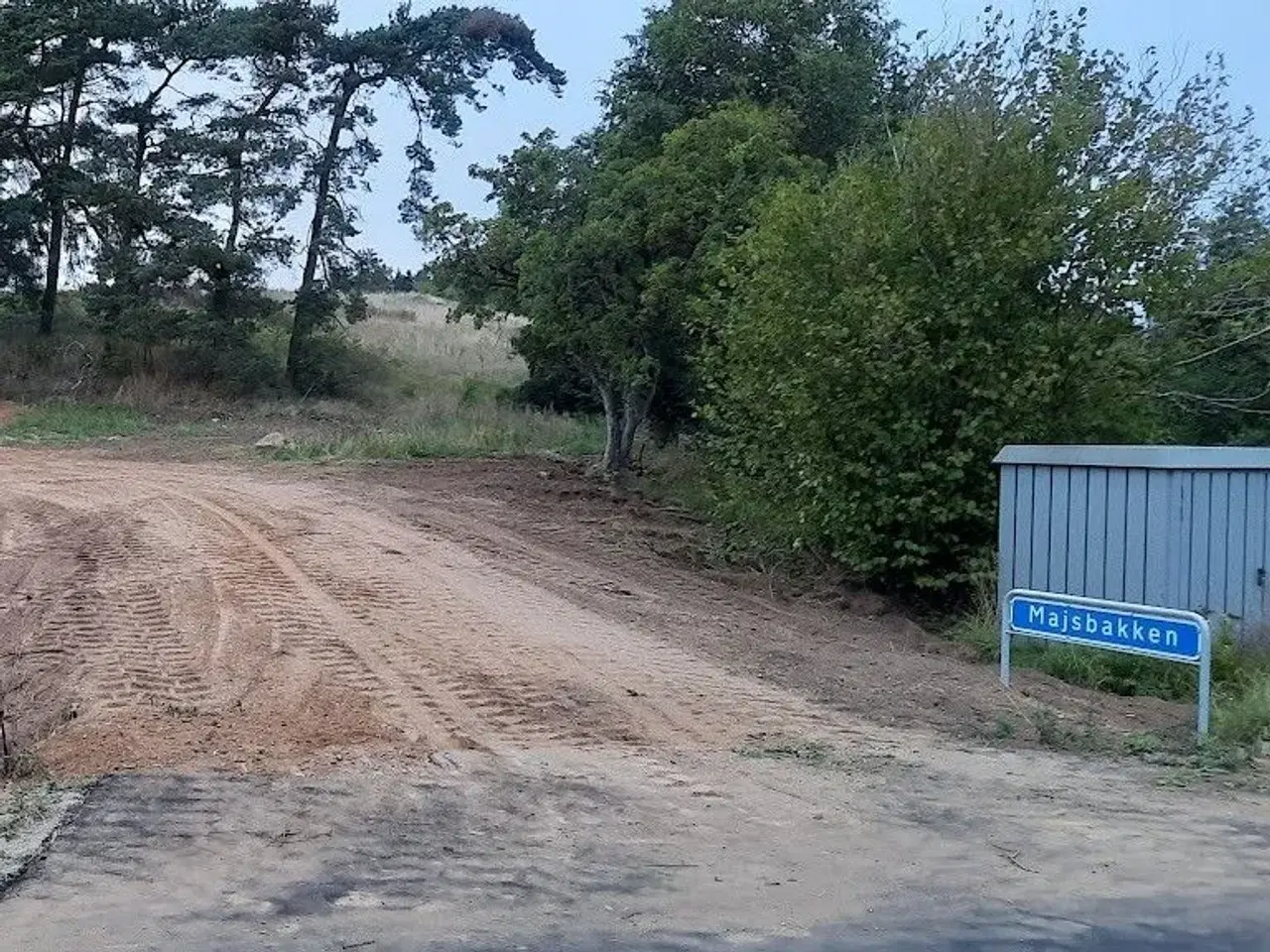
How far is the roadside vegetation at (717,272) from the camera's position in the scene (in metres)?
15.5

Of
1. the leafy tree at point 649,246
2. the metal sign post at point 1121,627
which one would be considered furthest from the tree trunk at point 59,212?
the metal sign post at point 1121,627

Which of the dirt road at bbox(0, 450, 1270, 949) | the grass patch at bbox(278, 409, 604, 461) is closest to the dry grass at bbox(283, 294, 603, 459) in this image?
the grass patch at bbox(278, 409, 604, 461)

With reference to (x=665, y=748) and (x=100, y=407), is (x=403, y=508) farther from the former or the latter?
(x=100, y=407)

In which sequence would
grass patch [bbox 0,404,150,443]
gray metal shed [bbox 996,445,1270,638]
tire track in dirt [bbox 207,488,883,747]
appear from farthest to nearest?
grass patch [bbox 0,404,150,443], gray metal shed [bbox 996,445,1270,638], tire track in dirt [bbox 207,488,883,747]

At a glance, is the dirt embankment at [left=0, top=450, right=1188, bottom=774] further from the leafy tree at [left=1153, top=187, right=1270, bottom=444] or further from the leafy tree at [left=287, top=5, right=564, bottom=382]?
the leafy tree at [left=287, top=5, right=564, bottom=382]

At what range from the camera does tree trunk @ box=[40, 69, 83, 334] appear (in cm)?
3500

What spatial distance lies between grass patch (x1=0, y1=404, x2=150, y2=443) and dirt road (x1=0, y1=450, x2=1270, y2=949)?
45.4ft

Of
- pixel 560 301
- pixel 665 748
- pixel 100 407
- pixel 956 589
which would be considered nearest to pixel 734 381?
pixel 956 589

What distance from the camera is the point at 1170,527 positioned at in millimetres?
13133

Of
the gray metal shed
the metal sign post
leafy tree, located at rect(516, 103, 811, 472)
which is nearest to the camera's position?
the metal sign post

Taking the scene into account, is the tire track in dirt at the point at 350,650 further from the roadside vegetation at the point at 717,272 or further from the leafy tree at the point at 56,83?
A: the leafy tree at the point at 56,83

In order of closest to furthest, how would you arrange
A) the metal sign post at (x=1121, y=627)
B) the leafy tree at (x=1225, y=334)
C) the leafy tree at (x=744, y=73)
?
the metal sign post at (x=1121, y=627) < the leafy tree at (x=1225, y=334) < the leafy tree at (x=744, y=73)

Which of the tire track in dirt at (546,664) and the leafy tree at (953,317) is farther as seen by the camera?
the leafy tree at (953,317)

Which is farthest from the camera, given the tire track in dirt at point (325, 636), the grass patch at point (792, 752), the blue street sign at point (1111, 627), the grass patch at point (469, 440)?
the grass patch at point (469, 440)
